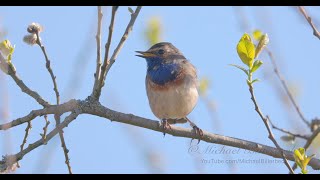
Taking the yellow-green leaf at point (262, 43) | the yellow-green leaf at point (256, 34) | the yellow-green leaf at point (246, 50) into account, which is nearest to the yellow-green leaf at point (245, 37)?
the yellow-green leaf at point (246, 50)

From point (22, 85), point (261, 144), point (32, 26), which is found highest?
point (32, 26)

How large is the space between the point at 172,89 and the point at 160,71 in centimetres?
49

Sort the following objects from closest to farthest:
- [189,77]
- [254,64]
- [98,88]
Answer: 1. [254,64]
2. [98,88]
3. [189,77]

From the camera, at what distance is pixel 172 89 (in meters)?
7.30

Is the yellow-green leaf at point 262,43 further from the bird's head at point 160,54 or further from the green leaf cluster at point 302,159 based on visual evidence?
the bird's head at point 160,54

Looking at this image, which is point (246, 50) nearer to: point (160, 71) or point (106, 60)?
point (106, 60)

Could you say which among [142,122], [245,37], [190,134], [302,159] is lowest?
[302,159]

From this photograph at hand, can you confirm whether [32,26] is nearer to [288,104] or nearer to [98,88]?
[98,88]

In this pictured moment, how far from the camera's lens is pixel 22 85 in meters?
4.98

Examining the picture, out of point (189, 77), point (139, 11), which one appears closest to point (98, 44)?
point (139, 11)

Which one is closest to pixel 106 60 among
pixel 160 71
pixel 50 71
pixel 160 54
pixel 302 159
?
pixel 50 71

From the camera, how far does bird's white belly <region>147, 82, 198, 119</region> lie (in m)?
7.28

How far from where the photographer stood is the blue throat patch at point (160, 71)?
7.48 m
